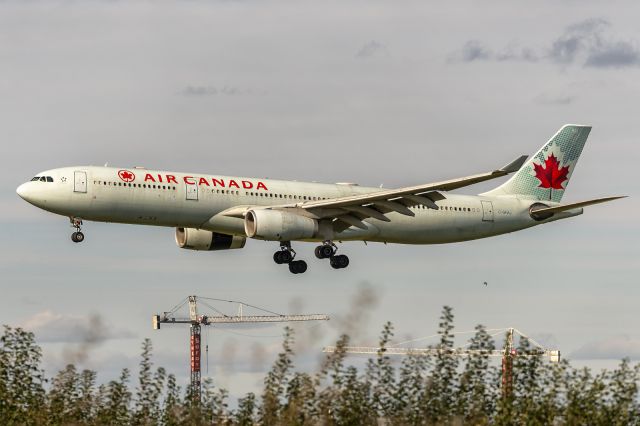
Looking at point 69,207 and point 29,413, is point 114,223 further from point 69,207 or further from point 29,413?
point 29,413

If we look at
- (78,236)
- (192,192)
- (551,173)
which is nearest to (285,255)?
(192,192)

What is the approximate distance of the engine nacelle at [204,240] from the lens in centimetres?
9025

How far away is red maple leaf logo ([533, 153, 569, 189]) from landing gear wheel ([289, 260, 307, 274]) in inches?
819

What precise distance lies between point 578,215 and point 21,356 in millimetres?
47670

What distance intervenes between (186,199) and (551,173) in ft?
103

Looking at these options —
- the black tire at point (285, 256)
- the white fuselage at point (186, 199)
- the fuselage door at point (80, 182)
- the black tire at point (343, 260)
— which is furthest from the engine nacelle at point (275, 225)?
the fuselage door at point (80, 182)

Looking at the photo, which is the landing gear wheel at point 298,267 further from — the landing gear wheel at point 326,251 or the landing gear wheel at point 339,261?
the landing gear wheel at point 326,251

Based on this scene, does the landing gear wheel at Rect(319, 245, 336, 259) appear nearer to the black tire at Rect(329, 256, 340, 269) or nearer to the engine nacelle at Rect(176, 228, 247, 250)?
the black tire at Rect(329, 256, 340, 269)

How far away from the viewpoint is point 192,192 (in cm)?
8294

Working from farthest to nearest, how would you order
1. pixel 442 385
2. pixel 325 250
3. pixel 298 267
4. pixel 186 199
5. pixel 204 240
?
pixel 204 240 < pixel 298 267 < pixel 325 250 < pixel 186 199 < pixel 442 385

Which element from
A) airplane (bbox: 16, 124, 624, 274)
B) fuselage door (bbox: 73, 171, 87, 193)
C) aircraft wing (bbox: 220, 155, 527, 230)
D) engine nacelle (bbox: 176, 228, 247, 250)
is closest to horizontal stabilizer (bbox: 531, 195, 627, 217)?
airplane (bbox: 16, 124, 624, 274)

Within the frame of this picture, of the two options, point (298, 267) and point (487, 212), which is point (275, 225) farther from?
point (487, 212)

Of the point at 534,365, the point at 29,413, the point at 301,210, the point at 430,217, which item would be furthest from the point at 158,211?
the point at 534,365

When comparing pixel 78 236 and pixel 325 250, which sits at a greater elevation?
pixel 78 236
